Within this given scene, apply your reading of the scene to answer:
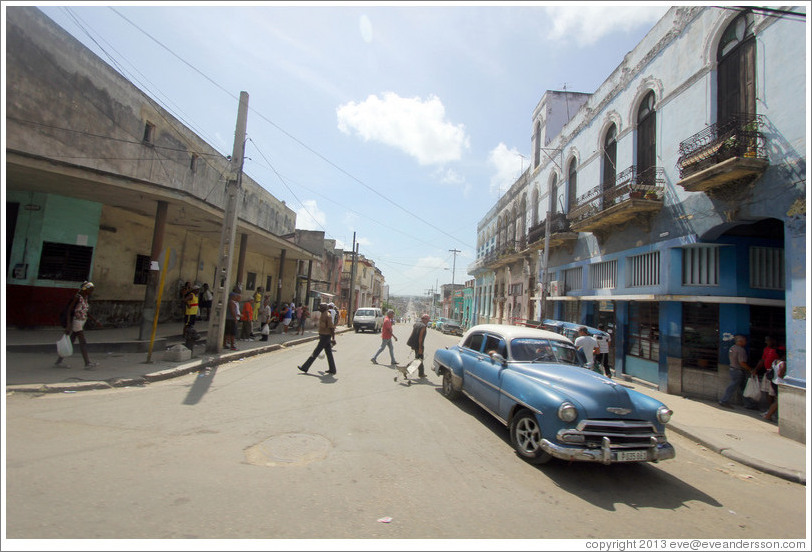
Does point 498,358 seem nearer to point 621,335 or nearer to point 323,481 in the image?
point 323,481

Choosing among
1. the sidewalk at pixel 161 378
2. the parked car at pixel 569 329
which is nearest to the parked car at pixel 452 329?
the parked car at pixel 569 329

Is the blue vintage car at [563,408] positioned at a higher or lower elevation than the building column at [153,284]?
lower

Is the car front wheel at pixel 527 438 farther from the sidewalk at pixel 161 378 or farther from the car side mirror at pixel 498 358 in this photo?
the sidewalk at pixel 161 378

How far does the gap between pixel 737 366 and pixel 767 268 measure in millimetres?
2597

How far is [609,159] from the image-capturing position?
14.7 m

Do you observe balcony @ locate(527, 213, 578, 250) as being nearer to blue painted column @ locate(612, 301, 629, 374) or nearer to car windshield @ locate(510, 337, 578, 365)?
blue painted column @ locate(612, 301, 629, 374)

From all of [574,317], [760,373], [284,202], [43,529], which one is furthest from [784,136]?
[284,202]

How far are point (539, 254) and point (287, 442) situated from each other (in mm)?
18338

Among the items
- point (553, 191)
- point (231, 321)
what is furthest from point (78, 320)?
point (553, 191)

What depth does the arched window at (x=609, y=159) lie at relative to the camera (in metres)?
14.5

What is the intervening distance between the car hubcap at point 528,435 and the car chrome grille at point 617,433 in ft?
1.59

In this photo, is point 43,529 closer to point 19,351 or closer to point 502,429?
point 502,429

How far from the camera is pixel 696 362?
33.8 feet

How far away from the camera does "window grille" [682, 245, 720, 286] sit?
10.1 meters
